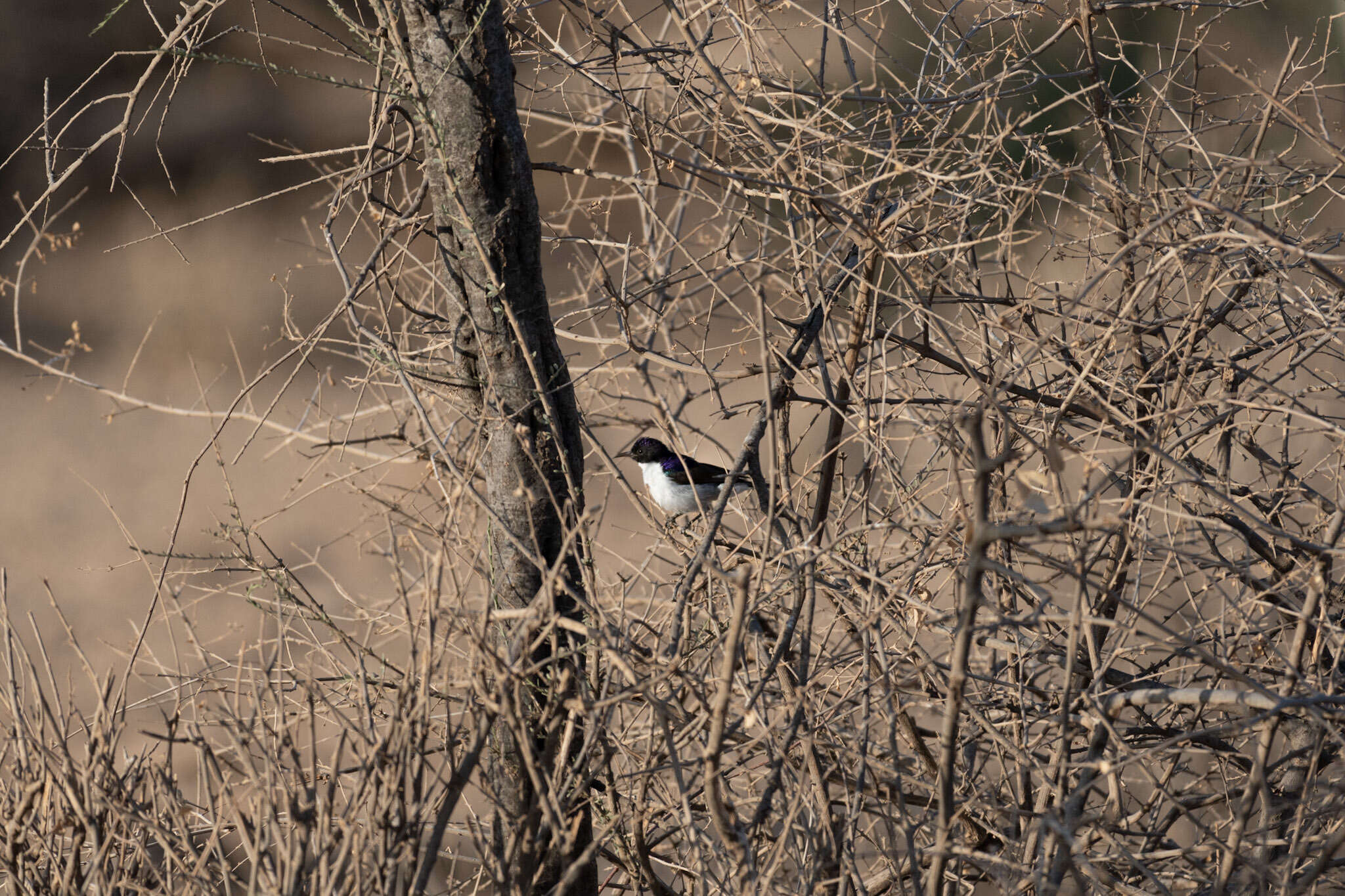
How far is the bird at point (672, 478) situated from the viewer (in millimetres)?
3561

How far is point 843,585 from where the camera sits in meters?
2.41

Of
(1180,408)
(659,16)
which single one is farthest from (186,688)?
(659,16)

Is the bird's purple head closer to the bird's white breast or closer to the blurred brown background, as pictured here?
the bird's white breast

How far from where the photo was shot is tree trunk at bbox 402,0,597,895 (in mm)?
2172

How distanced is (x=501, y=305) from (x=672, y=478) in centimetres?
146

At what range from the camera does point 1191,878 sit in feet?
7.13

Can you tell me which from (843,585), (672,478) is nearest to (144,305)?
(672,478)

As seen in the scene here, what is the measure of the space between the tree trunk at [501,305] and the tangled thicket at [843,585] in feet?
0.22

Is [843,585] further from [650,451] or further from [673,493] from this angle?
[650,451]

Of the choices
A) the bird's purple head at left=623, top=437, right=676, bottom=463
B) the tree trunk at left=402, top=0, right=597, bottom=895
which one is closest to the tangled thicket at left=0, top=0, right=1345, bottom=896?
the tree trunk at left=402, top=0, right=597, bottom=895

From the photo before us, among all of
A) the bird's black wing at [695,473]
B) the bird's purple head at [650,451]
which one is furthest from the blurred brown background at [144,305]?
the bird's black wing at [695,473]

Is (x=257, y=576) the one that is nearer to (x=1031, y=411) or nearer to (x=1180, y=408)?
(x=1031, y=411)

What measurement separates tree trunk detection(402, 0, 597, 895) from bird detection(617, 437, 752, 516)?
41.9 inches

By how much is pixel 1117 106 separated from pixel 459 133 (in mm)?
1675
